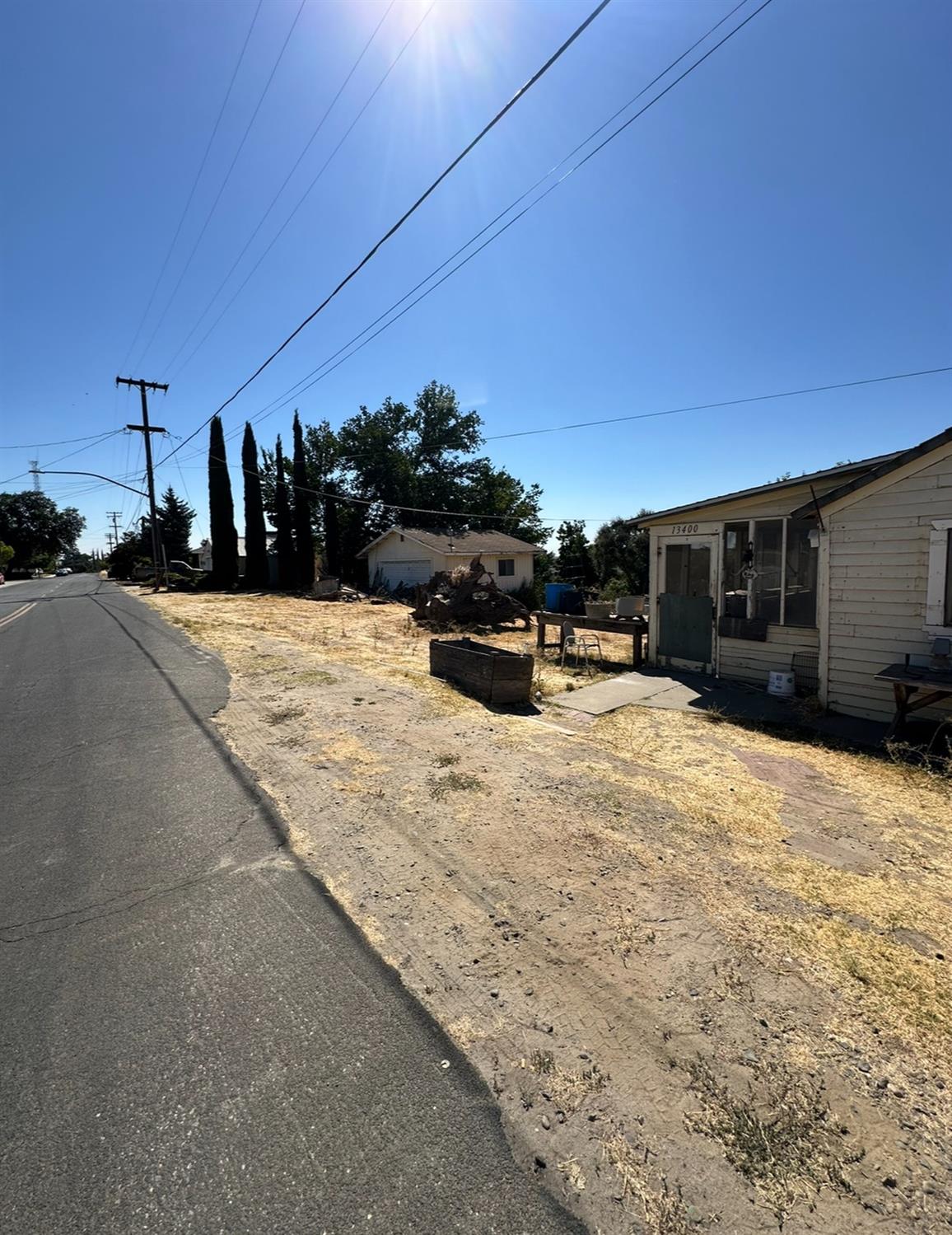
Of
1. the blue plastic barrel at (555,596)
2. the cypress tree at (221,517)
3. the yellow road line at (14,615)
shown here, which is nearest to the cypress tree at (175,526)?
the cypress tree at (221,517)

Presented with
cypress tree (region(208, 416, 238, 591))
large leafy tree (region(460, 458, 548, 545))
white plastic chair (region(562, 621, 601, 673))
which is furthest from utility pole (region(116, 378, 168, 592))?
white plastic chair (region(562, 621, 601, 673))

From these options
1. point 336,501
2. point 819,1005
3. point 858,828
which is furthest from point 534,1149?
point 336,501

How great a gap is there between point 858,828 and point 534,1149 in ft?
11.7

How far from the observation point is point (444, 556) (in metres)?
26.1

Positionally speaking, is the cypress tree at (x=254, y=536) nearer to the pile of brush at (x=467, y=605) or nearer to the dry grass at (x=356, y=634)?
the dry grass at (x=356, y=634)

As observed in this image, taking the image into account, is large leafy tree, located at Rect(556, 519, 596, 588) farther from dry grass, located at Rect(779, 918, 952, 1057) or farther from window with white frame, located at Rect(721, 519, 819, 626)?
dry grass, located at Rect(779, 918, 952, 1057)

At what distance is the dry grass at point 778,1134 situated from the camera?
1791mm

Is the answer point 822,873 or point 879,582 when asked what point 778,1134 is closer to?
point 822,873

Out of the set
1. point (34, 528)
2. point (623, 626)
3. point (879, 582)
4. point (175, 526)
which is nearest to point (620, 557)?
point (623, 626)

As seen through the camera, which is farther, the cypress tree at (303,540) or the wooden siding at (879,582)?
the cypress tree at (303,540)

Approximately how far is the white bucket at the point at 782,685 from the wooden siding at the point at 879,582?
0.55m

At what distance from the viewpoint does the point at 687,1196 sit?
1.76 meters

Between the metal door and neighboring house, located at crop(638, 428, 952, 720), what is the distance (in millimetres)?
18

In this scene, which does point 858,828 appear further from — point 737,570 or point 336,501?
point 336,501
